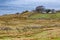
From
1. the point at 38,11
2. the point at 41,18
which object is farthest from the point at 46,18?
the point at 38,11

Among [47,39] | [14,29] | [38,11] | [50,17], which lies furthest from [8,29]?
[38,11]

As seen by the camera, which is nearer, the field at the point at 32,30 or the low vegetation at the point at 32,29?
the field at the point at 32,30

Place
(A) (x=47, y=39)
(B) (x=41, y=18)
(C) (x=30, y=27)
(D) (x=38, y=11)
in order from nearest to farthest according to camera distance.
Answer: (A) (x=47, y=39), (C) (x=30, y=27), (B) (x=41, y=18), (D) (x=38, y=11)

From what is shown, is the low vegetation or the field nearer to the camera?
the field

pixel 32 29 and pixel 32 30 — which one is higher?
pixel 32 30

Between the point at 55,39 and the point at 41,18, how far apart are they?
191 ft

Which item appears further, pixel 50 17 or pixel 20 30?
pixel 50 17

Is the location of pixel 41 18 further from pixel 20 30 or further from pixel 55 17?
pixel 20 30

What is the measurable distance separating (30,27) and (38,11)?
46.0 meters

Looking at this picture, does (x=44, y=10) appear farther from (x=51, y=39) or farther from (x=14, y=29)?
(x=51, y=39)

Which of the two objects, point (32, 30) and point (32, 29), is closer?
point (32, 30)

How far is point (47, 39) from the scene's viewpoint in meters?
45.8

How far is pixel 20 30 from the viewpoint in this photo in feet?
241

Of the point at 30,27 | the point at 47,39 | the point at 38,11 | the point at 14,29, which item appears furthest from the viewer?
the point at 38,11
